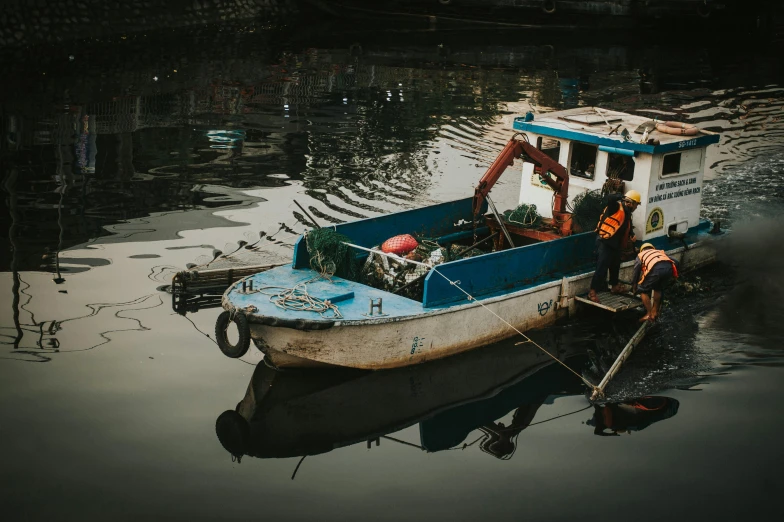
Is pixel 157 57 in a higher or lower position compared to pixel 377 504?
higher

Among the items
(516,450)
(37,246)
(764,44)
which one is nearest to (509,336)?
(516,450)

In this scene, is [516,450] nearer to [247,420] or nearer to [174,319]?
[247,420]

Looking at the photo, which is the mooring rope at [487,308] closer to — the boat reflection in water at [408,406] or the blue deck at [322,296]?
the boat reflection in water at [408,406]

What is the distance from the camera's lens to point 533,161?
12227 millimetres

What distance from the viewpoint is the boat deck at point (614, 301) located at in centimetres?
1177

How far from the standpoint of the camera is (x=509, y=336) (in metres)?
11.8

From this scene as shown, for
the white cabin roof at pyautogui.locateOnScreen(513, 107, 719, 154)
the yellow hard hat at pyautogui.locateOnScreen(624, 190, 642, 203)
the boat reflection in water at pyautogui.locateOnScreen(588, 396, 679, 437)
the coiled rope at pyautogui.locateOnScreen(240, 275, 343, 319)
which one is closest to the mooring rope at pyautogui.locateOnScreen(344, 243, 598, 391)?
the boat reflection in water at pyautogui.locateOnScreen(588, 396, 679, 437)

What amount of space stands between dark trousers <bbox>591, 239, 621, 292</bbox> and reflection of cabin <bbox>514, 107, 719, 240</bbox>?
40.6 inches

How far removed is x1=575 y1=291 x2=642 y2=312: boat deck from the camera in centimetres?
1177

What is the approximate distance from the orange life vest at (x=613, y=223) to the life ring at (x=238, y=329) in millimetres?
4520

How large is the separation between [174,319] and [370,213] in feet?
15.5

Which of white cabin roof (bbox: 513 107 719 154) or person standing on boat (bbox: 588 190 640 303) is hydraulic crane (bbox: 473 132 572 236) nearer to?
white cabin roof (bbox: 513 107 719 154)

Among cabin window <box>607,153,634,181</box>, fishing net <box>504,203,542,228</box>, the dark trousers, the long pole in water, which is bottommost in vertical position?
the long pole in water

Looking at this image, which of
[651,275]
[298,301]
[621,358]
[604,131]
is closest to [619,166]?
[604,131]
